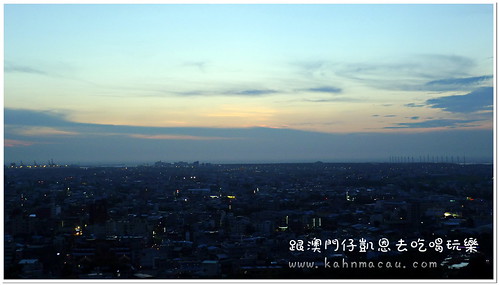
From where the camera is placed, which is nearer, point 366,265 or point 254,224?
point 366,265

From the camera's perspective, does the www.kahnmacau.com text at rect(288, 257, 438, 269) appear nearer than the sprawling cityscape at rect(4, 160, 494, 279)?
Yes

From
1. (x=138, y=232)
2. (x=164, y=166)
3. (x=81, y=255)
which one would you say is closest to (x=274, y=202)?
(x=138, y=232)

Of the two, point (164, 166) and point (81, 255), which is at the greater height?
point (164, 166)

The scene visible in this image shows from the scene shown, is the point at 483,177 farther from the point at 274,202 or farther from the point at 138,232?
the point at 138,232

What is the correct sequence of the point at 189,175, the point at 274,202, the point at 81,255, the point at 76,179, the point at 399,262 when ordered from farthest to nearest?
1. the point at 189,175
2. the point at 76,179
3. the point at 274,202
4. the point at 81,255
5. the point at 399,262

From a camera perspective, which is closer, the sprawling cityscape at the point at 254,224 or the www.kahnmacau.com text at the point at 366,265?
the www.kahnmacau.com text at the point at 366,265

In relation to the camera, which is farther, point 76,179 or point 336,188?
point 76,179

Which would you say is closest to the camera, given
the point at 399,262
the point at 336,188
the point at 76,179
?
the point at 399,262
